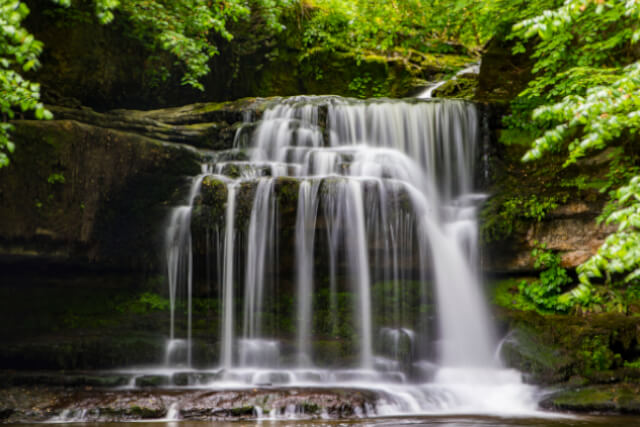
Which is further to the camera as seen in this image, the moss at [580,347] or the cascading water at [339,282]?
the cascading water at [339,282]

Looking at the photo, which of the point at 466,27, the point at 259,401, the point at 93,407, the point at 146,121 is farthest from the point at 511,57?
the point at 93,407

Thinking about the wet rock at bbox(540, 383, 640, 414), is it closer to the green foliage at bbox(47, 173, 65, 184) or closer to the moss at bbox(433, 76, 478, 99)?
the green foliage at bbox(47, 173, 65, 184)

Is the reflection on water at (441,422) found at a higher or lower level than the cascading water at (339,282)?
lower

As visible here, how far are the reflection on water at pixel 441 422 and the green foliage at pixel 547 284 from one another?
277 centimetres

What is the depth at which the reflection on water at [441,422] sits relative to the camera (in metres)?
5.22

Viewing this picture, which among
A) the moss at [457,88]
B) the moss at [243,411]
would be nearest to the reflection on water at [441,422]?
the moss at [243,411]

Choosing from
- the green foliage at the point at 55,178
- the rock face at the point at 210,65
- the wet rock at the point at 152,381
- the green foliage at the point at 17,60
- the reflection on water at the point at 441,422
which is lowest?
the reflection on water at the point at 441,422

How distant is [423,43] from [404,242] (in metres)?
10.3

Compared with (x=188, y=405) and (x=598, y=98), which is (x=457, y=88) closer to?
(x=598, y=98)

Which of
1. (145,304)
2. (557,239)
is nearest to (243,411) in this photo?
(145,304)

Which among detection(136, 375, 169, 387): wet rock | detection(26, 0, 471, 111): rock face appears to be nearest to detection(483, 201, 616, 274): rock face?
detection(136, 375, 169, 387): wet rock

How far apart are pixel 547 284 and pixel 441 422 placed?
13.5 ft

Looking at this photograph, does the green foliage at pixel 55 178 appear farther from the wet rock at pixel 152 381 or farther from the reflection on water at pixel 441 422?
the reflection on water at pixel 441 422

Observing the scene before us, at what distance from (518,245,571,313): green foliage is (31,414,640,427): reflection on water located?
9.08 feet
